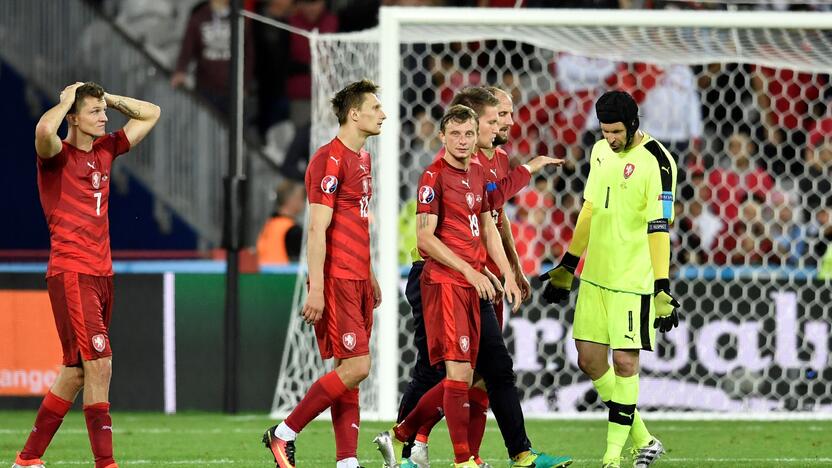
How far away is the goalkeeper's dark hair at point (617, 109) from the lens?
6.71 m

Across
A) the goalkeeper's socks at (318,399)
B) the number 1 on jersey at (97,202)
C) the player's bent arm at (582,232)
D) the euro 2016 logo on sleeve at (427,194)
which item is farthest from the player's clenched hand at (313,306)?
the player's bent arm at (582,232)

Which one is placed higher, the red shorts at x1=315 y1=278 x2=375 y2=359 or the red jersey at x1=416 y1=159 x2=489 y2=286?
the red jersey at x1=416 y1=159 x2=489 y2=286

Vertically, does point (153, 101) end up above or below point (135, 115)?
above

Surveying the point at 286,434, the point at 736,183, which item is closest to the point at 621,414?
the point at 286,434

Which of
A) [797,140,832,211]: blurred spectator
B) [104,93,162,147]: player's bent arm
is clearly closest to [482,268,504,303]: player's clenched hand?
[104,93,162,147]: player's bent arm

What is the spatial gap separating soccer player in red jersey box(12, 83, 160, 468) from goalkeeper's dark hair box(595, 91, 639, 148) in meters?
2.34

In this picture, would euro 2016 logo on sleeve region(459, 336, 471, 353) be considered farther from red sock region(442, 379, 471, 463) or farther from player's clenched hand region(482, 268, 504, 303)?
player's clenched hand region(482, 268, 504, 303)

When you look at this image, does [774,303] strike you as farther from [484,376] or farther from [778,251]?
[484,376]

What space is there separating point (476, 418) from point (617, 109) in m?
1.66

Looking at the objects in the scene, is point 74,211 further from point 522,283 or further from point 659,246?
point 659,246

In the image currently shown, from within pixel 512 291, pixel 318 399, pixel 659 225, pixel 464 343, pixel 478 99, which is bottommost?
pixel 318 399

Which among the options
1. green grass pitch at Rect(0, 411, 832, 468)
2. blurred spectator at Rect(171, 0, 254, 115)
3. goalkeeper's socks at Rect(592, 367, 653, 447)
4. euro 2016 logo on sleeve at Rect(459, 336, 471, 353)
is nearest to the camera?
euro 2016 logo on sleeve at Rect(459, 336, 471, 353)

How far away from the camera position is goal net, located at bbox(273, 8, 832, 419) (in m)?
9.67

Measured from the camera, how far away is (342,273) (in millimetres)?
6387
